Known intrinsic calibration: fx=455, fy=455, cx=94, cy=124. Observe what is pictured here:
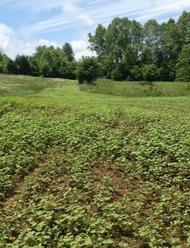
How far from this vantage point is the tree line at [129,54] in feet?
292

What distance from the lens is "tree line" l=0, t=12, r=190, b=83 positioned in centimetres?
8906

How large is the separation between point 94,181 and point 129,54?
84.5m

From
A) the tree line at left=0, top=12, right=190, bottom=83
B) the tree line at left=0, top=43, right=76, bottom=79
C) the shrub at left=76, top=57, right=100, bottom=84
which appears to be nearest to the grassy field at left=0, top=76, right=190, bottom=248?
the shrub at left=76, top=57, right=100, bottom=84

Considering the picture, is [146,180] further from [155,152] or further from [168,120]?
[168,120]

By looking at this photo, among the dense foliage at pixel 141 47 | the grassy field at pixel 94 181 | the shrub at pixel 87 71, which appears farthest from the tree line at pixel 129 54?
the grassy field at pixel 94 181

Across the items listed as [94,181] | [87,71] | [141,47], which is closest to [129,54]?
[141,47]

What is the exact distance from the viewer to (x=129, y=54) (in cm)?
9506

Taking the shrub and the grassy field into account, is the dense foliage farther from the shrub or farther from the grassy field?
the grassy field

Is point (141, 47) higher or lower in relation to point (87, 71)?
higher

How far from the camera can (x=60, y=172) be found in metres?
13.1

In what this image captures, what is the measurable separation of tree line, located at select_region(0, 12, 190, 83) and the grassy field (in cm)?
6704

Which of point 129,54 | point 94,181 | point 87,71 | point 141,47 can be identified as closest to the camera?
point 94,181

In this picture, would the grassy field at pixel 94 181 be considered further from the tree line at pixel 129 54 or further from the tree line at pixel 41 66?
the tree line at pixel 41 66

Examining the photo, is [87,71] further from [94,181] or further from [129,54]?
[94,181]
